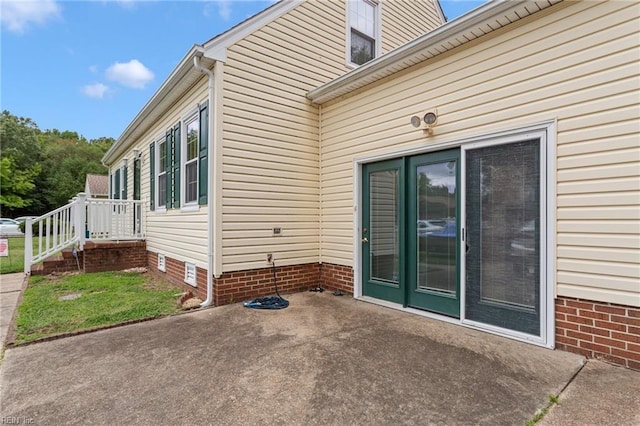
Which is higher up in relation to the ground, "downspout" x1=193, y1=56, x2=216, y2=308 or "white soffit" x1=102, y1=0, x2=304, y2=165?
"white soffit" x1=102, y1=0, x2=304, y2=165

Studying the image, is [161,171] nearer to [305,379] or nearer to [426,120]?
[426,120]

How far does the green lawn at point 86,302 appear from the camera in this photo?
3824 mm

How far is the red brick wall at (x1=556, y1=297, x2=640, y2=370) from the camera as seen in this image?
2.70m

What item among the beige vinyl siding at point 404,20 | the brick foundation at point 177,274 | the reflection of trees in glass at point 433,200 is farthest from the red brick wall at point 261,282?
the beige vinyl siding at point 404,20

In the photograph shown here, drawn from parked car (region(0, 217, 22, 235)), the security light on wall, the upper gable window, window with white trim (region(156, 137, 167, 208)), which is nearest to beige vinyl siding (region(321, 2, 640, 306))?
the security light on wall

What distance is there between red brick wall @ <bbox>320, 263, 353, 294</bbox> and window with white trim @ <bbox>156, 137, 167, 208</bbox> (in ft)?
12.7

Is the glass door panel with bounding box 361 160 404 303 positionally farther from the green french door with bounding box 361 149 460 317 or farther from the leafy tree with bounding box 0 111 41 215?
the leafy tree with bounding box 0 111 41 215

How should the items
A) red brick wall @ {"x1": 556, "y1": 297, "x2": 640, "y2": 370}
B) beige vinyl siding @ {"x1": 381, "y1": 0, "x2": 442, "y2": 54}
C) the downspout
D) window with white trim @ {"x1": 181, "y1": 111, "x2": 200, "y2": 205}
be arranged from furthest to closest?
1. beige vinyl siding @ {"x1": 381, "y1": 0, "x2": 442, "y2": 54}
2. window with white trim @ {"x1": 181, "y1": 111, "x2": 200, "y2": 205}
3. the downspout
4. red brick wall @ {"x1": 556, "y1": 297, "x2": 640, "y2": 370}

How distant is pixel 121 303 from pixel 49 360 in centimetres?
189

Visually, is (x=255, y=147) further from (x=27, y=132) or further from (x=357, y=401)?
(x=27, y=132)

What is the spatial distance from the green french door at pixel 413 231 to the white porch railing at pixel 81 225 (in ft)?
20.3

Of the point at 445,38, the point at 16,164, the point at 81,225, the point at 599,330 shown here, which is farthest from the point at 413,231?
the point at 16,164

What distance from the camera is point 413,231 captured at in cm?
436

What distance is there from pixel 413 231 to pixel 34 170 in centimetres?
3525
